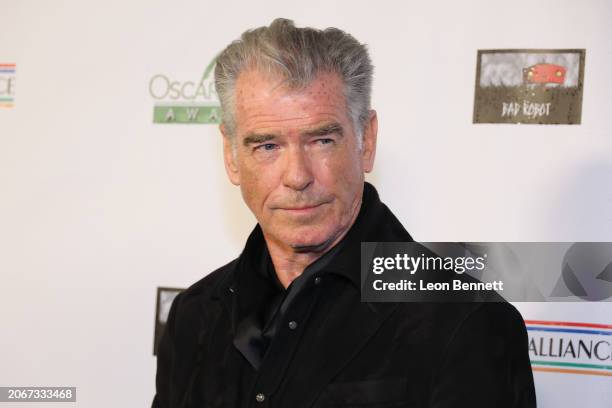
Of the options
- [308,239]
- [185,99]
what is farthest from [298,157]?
[185,99]

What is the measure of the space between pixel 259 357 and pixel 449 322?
32cm

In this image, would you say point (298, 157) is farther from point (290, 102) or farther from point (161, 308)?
point (161, 308)

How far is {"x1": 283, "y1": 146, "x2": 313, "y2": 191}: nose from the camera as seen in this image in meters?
1.32

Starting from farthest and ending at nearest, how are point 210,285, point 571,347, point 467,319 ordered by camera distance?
point 571,347 → point 210,285 → point 467,319

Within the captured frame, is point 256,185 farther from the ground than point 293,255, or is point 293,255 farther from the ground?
point 256,185

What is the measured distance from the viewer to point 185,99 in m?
2.11

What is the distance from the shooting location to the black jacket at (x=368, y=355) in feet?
4.08

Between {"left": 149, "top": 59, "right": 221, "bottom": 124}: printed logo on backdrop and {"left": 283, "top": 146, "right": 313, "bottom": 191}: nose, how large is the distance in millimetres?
772

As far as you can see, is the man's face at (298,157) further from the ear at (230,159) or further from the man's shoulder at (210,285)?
the man's shoulder at (210,285)

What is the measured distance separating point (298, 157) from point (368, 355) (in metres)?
0.33

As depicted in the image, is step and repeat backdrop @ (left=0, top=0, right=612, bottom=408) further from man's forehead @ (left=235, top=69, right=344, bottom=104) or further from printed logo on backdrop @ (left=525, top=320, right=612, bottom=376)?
man's forehead @ (left=235, top=69, right=344, bottom=104)

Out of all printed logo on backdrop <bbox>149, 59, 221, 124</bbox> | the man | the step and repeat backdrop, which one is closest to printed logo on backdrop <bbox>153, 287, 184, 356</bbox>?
the step and repeat backdrop
